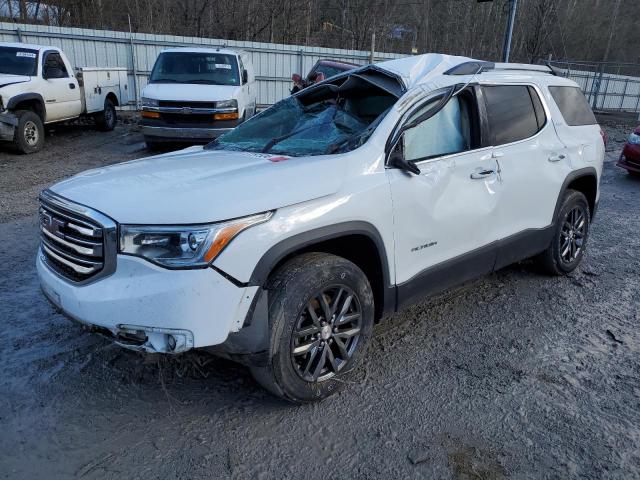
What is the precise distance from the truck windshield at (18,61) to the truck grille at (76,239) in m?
9.07

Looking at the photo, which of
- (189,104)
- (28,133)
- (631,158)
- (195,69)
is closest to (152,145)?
(189,104)

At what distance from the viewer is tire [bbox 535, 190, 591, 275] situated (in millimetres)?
4789

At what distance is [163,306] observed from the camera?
246cm

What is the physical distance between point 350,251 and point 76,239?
1.54 m

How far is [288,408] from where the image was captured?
304 cm

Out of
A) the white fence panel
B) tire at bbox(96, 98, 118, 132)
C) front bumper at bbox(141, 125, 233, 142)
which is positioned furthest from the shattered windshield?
the white fence panel

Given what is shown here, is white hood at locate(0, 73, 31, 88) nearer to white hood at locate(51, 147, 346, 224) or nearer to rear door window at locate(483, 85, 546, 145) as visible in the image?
white hood at locate(51, 147, 346, 224)

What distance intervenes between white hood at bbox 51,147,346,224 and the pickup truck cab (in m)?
6.83

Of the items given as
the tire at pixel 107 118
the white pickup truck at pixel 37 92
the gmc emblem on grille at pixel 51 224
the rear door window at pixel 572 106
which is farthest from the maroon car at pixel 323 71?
the gmc emblem on grille at pixel 51 224

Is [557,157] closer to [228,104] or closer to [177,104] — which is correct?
[228,104]

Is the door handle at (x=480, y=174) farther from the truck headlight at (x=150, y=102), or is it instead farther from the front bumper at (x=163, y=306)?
the truck headlight at (x=150, y=102)

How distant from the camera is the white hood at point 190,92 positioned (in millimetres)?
9891

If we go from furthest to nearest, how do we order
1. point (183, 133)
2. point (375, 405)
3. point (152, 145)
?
point (152, 145), point (183, 133), point (375, 405)

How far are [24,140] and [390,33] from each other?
1036 inches
